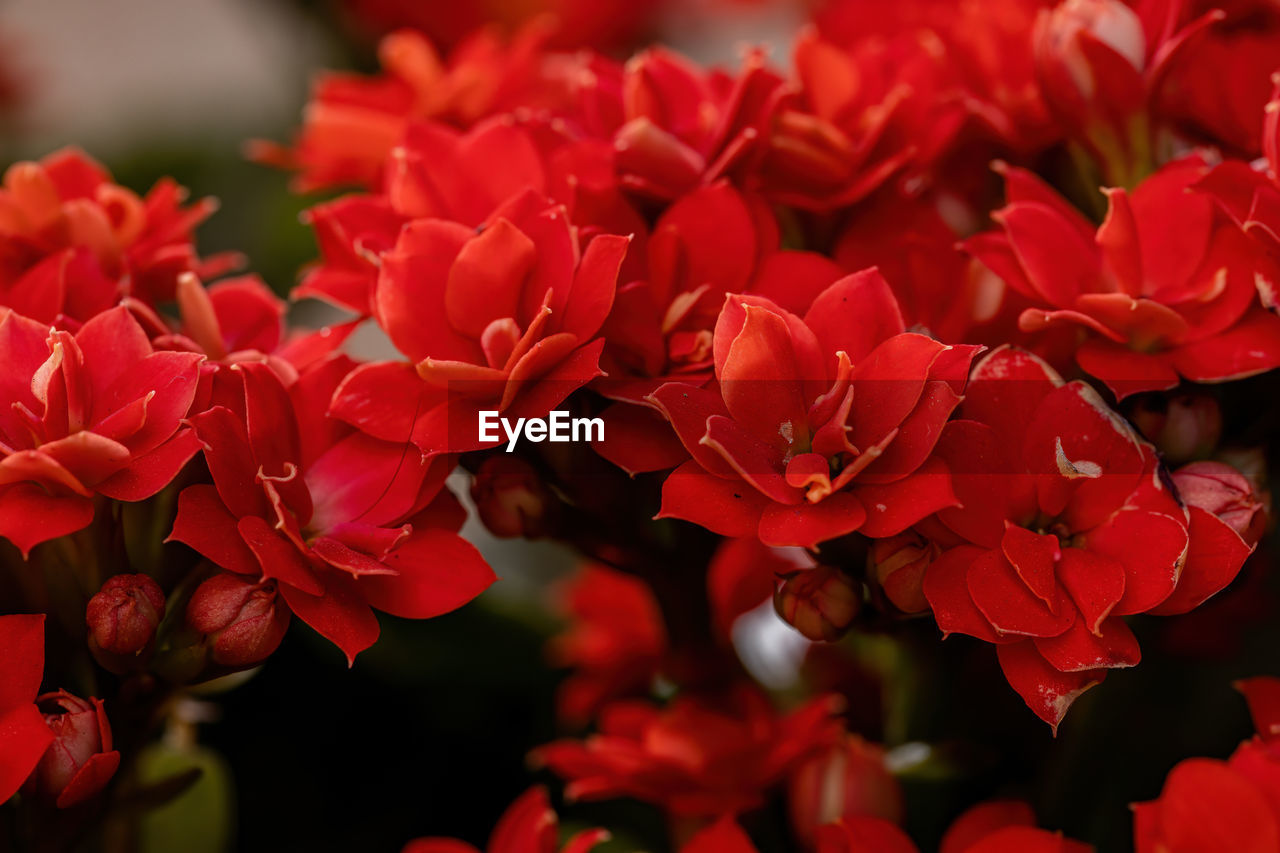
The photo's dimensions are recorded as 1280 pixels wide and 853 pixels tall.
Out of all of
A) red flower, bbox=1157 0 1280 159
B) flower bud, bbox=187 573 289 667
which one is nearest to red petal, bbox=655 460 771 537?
flower bud, bbox=187 573 289 667

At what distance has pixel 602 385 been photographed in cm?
32

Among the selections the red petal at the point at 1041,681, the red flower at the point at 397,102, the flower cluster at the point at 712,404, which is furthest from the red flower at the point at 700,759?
the red flower at the point at 397,102

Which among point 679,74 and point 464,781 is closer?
point 679,74

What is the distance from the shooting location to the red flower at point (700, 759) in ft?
1.27

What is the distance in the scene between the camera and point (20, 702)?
0.94 feet

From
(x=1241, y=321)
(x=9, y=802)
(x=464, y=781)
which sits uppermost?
(x=1241, y=321)

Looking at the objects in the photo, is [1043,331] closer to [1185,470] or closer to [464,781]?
[1185,470]

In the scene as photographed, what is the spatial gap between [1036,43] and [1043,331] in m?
0.11

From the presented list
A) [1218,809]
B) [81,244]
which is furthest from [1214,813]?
[81,244]

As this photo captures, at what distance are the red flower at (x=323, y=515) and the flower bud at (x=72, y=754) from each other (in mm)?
50

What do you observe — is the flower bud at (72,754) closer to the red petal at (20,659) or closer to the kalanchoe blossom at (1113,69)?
the red petal at (20,659)

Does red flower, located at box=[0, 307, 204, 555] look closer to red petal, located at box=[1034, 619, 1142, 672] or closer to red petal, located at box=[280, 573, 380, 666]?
red petal, located at box=[280, 573, 380, 666]

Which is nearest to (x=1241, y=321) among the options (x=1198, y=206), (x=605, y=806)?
(x=1198, y=206)

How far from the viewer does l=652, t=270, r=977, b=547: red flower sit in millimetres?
289
